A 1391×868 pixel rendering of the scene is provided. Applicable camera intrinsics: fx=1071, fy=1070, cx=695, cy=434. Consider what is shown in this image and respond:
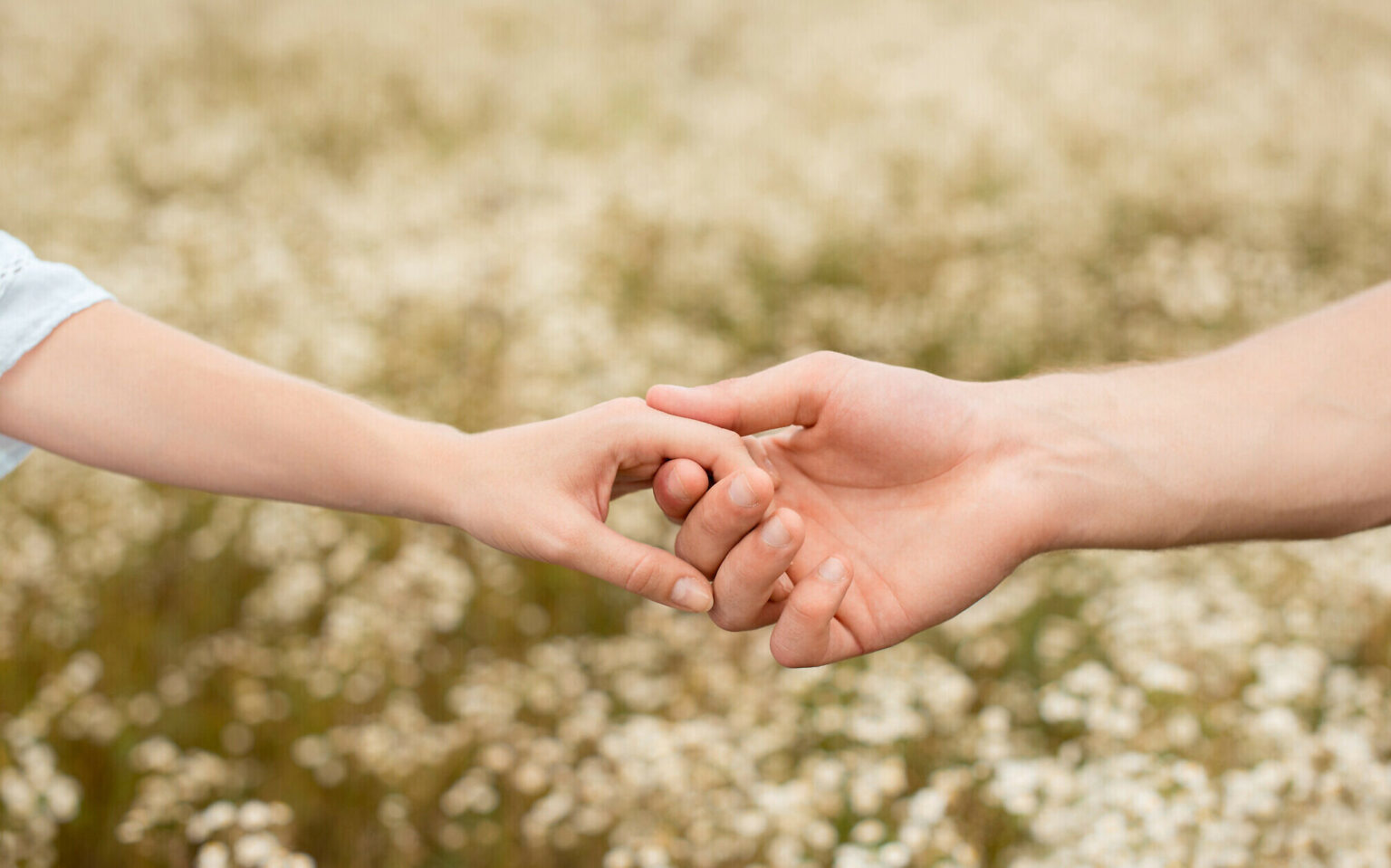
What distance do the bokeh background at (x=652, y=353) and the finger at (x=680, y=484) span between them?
0.76 meters

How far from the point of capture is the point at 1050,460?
6.79 feet

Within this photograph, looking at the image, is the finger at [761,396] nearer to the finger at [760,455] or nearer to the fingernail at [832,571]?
the finger at [760,455]

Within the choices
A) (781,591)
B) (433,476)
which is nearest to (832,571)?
(781,591)

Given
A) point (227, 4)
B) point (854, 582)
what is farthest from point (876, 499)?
point (227, 4)

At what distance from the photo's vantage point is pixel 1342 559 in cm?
340

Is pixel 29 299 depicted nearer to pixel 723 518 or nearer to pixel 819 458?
pixel 723 518

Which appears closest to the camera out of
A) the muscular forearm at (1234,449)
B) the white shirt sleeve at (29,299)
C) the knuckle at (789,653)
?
the white shirt sleeve at (29,299)

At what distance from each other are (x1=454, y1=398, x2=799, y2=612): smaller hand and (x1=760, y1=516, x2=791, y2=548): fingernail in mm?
12

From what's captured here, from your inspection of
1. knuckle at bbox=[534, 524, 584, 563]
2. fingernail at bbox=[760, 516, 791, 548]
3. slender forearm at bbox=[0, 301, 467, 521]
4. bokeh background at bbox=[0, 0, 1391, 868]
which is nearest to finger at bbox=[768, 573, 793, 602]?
fingernail at bbox=[760, 516, 791, 548]

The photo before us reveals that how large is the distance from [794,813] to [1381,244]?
17.5ft

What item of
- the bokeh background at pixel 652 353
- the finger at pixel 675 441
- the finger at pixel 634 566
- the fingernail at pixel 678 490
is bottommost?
the bokeh background at pixel 652 353

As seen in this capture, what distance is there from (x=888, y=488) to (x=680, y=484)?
49 cm

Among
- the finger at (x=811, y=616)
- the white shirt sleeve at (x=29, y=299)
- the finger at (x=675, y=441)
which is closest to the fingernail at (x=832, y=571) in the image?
the finger at (x=811, y=616)

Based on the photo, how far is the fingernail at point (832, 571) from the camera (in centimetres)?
184
